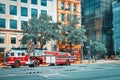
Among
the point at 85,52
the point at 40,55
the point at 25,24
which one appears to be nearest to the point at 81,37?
the point at 25,24

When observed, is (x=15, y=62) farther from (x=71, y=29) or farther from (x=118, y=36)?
(x=118, y=36)

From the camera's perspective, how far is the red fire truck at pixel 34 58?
37.3 metres

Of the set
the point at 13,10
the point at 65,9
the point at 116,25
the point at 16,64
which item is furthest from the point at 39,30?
the point at 116,25

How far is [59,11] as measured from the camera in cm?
6412

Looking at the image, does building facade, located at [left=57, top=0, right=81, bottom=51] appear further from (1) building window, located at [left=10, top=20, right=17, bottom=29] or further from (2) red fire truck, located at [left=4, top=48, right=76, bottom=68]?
(2) red fire truck, located at [left=4, top=48, right=76, bottom=68]

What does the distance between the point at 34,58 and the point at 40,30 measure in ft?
35.9

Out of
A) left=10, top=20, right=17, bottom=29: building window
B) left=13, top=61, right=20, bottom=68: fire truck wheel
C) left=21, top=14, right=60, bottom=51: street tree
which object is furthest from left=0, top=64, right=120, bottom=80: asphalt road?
left=10, top=20, right=17, bottom=29: building window

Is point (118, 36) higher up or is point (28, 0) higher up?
point (28, 0)

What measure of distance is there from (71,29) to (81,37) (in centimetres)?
290

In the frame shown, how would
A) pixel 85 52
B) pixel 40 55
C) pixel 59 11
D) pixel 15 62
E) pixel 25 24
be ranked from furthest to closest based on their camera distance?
pixel 85 52, pixel 59 11, pixel 25 24, pixel 40 55, pixel 15 62

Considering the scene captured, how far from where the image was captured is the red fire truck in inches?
1468

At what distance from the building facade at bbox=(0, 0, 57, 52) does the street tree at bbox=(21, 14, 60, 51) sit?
618cm

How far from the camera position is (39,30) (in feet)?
164

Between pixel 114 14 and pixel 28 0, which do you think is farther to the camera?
pixel 114 14
